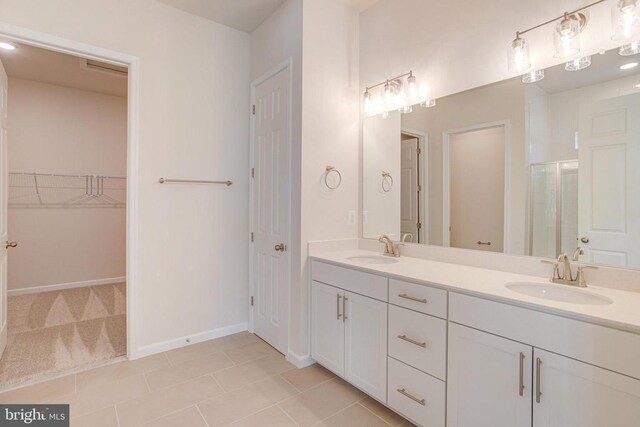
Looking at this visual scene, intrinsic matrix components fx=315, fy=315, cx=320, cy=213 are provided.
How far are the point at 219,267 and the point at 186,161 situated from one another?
1001mm

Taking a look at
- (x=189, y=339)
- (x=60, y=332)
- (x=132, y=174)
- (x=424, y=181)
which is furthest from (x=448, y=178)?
(x=60, y=332)

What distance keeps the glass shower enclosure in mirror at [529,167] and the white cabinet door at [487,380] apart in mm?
664

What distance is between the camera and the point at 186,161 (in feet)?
8.99

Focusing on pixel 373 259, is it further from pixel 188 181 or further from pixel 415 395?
pixel 188 181

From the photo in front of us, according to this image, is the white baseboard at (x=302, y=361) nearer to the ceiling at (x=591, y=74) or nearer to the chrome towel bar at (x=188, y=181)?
the chrome towel bar at (x=188, y=181)

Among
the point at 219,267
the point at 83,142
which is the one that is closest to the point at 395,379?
the point at 219,267

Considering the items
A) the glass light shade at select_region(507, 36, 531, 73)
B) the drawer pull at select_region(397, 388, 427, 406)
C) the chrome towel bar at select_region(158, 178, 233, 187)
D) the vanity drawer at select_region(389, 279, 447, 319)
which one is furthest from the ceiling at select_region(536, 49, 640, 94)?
the chrome towel bar at select_region(158, 178, 233, 187)

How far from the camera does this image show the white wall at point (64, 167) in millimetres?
4070

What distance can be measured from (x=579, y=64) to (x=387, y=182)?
135 centimetres

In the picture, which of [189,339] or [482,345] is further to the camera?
[189,339]

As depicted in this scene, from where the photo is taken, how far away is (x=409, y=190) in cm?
242

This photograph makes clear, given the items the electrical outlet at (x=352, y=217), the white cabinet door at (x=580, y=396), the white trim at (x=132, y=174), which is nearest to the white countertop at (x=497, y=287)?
the white cabinet door at (x=580, y=396)

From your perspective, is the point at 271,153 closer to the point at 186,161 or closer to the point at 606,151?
the point at 186,161

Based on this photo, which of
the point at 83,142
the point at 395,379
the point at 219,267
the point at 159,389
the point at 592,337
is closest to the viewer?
the point at 592,337
